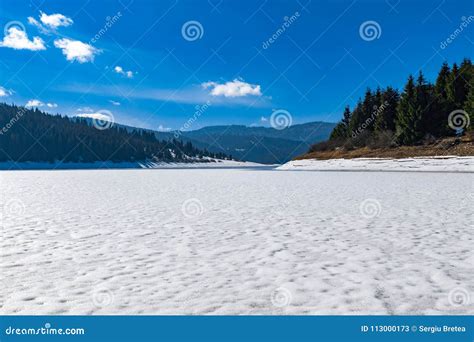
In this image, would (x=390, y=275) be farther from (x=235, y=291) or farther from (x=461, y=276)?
(x=235, y=291)

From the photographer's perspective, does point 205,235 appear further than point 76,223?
No

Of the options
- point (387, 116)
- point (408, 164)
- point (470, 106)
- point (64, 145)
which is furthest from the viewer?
point (64, 145)

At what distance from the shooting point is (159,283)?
5145mm

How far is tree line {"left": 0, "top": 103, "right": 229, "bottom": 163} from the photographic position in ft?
479

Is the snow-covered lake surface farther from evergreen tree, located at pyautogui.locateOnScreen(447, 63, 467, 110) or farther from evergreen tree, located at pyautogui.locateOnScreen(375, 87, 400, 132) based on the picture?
evergreen tree, located at pyautogui.locateOnScreen(375, 87, 400, 132)

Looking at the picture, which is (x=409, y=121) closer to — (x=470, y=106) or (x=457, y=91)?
(x=470, y=106)

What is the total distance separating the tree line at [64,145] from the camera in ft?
479

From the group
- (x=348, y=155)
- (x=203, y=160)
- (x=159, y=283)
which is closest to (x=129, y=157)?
(x=203, y=160)

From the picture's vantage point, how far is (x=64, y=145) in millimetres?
155625

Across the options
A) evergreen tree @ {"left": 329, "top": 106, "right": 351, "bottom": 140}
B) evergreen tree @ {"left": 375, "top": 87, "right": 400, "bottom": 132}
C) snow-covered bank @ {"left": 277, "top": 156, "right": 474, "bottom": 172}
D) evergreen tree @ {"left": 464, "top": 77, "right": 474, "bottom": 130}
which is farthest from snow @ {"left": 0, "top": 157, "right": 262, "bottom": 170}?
evergreen tree @ {"left": 464, "top": 77, "right": 474, "bottom": 130}

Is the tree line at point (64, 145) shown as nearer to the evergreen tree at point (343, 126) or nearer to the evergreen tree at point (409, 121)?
the evergreen tree at point (343, 126)

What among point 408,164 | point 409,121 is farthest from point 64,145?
point 408,164

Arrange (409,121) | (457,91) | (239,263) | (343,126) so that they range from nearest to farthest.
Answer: (239,263) → (409,121) → (457,91) → (343,126)

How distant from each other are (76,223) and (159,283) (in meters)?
5.93
